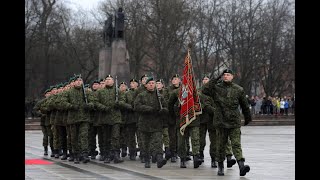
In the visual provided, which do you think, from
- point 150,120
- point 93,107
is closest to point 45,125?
point 93,107

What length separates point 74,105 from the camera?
55.2 ft

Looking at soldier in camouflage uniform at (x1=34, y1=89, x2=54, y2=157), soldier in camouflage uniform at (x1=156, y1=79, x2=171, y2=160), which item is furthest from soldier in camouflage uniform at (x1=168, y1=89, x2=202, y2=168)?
soldier in camouflage uniform at (x1=34, y1=89, x2=54, y2=157)

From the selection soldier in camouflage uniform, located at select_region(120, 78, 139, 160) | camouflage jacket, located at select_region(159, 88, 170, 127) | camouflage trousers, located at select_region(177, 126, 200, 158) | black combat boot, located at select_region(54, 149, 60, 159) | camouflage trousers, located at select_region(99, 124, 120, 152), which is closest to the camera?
camouflage trousers, located at select_region(177, 126, 200, 158)

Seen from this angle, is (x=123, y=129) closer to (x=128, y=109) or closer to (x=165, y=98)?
(x=128, y=109)

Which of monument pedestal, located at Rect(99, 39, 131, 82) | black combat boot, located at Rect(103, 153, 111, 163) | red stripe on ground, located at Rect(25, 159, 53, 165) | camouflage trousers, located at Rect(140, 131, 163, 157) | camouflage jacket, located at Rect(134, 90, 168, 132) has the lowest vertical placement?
red stripe on ground, located at Rect(25, 159, 53, 165)

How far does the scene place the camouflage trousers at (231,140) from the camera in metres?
12.5

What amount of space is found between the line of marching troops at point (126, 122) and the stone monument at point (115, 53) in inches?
756

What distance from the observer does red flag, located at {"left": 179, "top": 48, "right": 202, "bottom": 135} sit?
14.2 metres

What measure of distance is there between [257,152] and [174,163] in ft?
11.5

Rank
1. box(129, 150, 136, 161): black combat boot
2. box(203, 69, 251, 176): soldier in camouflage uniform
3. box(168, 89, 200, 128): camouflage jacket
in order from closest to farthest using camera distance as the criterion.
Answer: box(203, 69, 251, 176): soldier in camouflage uniform → box(168, 89, 200, 128): camouflage jacket → box(129, 150, 136, 161): black combat boot

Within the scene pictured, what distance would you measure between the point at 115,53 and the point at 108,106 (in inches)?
877

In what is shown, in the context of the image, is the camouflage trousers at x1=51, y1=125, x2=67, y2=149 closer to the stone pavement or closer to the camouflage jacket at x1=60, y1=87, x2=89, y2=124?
the stone pavement
